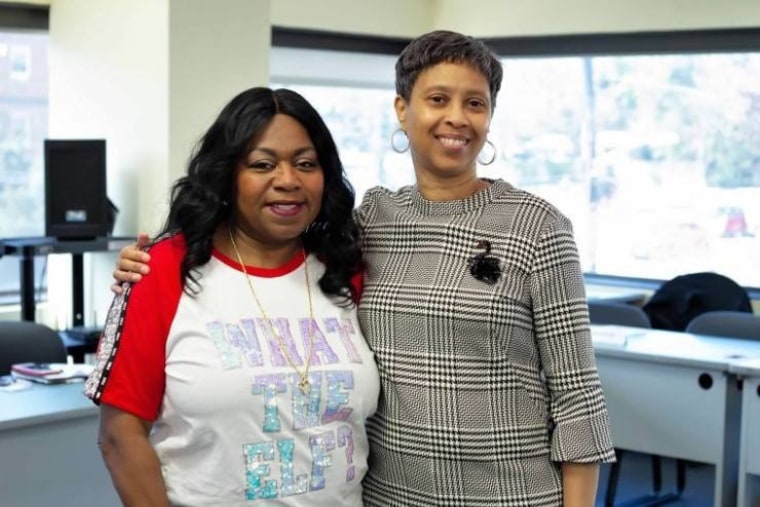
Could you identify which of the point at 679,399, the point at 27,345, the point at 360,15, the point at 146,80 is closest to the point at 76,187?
the point at 146,80

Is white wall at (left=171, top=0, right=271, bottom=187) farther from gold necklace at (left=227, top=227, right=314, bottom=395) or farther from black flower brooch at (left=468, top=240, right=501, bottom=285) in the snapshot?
black flower brooch at (left=468, top=240, right=501, bottom=285)

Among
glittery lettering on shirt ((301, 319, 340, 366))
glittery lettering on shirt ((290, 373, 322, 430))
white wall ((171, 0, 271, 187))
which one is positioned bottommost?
glittery lettering on shirt ((290, 373, 322, 430))

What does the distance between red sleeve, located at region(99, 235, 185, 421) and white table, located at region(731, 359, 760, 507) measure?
113 inches

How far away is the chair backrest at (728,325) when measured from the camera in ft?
16.6

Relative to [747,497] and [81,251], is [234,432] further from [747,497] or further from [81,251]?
[81,251]

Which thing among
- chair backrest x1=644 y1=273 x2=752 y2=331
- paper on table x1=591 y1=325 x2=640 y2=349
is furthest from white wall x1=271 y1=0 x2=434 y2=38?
paper on table x1=591 y1=325 x2=640 y2=349

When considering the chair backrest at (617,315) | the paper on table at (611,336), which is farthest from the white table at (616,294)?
the paper on table at (611,336)

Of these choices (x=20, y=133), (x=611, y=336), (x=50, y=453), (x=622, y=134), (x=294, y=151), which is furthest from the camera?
(x=622, y=134)

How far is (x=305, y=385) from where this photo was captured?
1757 mm

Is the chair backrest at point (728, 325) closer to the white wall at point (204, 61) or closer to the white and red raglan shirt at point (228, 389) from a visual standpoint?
the white wall at point (204, 61)

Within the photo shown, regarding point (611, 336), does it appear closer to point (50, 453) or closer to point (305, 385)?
point (50, 453)

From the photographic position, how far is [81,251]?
5.27m

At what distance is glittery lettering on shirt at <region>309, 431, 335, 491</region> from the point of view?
1.76 meters

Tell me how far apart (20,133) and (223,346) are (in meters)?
4.82
